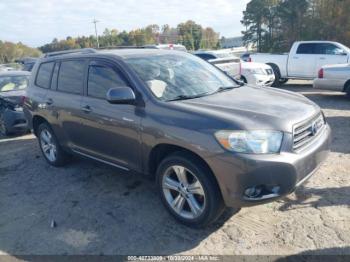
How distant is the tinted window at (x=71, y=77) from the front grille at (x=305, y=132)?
9.33 feet

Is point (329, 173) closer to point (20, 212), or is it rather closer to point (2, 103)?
point (20, 212)

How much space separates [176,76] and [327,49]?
34.7ft

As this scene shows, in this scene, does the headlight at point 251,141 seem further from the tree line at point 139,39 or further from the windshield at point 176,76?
the tree line at point 139,39

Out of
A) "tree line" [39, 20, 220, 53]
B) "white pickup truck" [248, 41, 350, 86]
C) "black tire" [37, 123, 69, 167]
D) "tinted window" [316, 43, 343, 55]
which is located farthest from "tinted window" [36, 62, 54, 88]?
"tree line" [39, 20, 220, 53]

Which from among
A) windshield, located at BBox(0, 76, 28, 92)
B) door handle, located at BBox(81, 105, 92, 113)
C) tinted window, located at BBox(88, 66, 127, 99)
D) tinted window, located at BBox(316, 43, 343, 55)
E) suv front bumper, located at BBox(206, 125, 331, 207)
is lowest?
suv front bumper, located at BBox(206, 125, 331, 207)

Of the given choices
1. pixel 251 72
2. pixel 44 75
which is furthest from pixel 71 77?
pixel 251 72

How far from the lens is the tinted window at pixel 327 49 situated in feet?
41.1

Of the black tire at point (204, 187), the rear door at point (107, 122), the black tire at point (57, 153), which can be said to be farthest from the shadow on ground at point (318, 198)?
the black tire at point (57, 153)

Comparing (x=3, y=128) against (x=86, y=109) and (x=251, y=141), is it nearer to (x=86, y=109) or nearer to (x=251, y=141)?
(x=86, y=109)

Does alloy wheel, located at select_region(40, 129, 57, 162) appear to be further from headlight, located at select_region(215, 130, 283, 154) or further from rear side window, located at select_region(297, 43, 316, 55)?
rear side window, located at select_region(297, 43, 316, 55)

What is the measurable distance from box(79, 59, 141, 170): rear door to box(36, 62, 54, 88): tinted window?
1.27m

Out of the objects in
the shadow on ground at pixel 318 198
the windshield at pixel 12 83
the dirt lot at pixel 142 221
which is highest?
the windshield at pixel 12 83

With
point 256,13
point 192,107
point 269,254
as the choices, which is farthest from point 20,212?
point 256,13

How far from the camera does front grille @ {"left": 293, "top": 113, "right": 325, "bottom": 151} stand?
3201 mm
